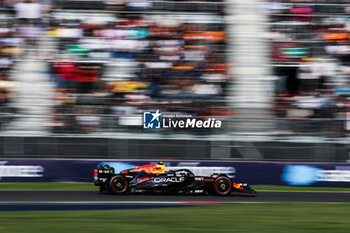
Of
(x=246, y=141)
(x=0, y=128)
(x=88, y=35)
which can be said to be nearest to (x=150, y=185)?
(x=246, y=141)

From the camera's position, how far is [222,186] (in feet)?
32.2

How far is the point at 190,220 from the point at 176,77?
552cm

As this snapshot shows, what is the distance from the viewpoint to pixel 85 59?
12375 millimetres

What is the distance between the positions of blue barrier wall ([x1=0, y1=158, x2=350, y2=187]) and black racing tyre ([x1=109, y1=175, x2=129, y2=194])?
145 cm

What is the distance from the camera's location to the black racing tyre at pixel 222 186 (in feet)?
32.1

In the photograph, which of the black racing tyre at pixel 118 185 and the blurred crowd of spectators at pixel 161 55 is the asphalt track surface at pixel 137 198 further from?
the blurred crowd of spectators at pixel 161 55

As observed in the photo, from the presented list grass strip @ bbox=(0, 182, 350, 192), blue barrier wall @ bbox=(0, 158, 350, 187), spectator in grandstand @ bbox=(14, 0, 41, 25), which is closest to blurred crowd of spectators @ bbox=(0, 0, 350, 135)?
spectator in grandstand @ bbox=(14, 0, 41, 25)

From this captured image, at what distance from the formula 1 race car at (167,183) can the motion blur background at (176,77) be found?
159cm

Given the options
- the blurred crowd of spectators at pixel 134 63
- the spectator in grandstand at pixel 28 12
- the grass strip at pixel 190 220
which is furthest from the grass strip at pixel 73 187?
the spectator in grandstand at pixel 28 12

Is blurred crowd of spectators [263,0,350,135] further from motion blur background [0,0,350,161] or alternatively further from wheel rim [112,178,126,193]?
Result: wheel rim [112,178,126,193]

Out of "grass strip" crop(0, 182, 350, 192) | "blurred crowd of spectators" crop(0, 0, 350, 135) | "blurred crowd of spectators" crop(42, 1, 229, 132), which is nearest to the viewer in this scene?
"grass strip" crop(0, 182, 350, 192)

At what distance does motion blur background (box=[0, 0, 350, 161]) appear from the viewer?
1135 centimetres

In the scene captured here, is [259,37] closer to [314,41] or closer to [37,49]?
[314,41]

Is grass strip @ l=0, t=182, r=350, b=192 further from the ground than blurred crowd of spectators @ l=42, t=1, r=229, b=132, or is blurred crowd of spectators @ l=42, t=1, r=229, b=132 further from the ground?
blurred crowd of spectators @ l=42, t=1, r=229, b=132
